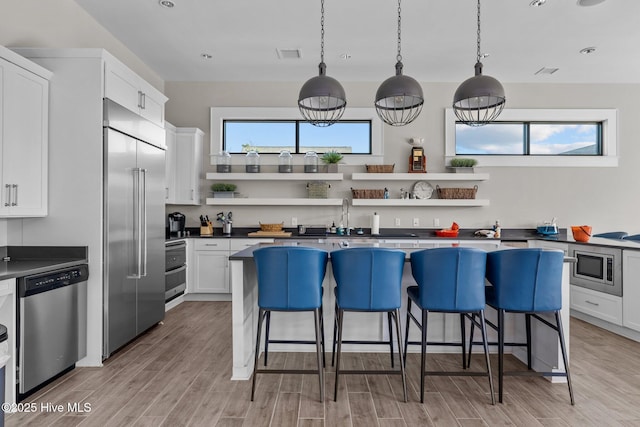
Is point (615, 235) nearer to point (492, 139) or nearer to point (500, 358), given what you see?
point (492, 139)

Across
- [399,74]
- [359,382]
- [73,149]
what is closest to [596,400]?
[359,382]

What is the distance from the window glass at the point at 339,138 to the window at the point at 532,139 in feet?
4.72

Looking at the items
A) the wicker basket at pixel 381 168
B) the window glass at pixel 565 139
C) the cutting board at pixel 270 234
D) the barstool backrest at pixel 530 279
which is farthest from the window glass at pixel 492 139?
the barstool backrest at pixel 530 279

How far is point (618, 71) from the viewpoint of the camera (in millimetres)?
5223

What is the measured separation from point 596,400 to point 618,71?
479cm

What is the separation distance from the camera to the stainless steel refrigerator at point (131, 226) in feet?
10.1

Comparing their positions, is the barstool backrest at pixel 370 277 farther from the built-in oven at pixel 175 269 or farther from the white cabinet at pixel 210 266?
the white cabinet at pixel 210 266

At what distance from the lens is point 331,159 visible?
5.48 metres

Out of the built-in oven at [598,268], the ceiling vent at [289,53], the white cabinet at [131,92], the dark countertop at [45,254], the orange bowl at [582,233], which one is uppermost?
the ceiling vent at [289,53]

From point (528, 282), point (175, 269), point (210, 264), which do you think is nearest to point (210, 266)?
point (210, 264)

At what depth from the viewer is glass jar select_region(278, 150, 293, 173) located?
557 centimetres

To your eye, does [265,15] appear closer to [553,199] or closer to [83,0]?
A: [83,0]

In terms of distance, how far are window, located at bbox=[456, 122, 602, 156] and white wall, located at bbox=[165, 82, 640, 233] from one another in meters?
0.28

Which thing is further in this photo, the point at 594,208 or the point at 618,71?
the point at 594,208
